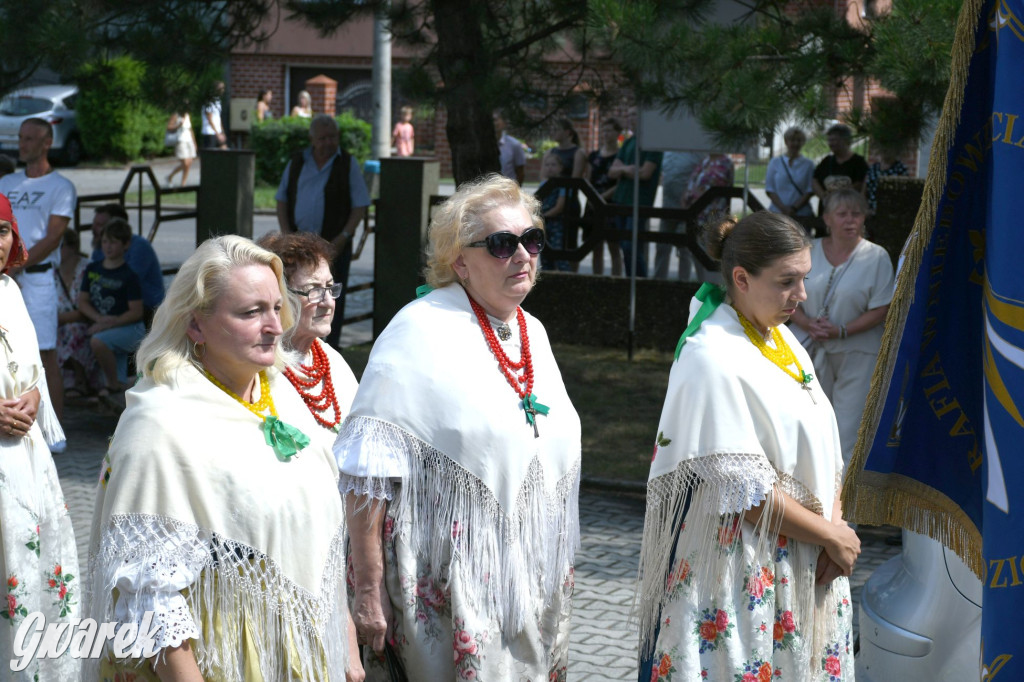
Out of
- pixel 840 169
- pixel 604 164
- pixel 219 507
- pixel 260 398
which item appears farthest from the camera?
pixel 604 164

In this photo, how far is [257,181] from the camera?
26406mm

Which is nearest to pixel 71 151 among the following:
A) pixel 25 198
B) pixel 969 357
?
pixel 25 198

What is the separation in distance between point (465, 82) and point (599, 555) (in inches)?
137

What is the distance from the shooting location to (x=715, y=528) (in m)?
3.52

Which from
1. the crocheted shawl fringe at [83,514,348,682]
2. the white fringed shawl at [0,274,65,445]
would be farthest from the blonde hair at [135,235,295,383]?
the white fringed shawl at [0,274,65,445]

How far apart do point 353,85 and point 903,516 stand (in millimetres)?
32647

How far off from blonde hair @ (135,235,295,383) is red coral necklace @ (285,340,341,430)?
616mm

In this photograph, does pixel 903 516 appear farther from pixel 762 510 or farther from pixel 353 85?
pixel 353 85

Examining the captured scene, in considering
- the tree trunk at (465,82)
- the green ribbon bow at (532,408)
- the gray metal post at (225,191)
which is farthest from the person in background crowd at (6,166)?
the green ribbon bow at (532,408)

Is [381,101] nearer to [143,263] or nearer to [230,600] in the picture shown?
[143,263]

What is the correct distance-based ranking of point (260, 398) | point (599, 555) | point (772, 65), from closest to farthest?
point (260, 398) → point (599, 555) → point (772, 65)

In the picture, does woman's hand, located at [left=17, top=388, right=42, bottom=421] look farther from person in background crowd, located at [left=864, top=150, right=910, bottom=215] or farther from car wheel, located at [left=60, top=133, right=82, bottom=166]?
car wheel, located at [left=60, top=133, right=82, bottom=166]

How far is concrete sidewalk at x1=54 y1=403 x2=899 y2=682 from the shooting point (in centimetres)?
513

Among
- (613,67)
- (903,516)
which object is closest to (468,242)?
(903,516)
